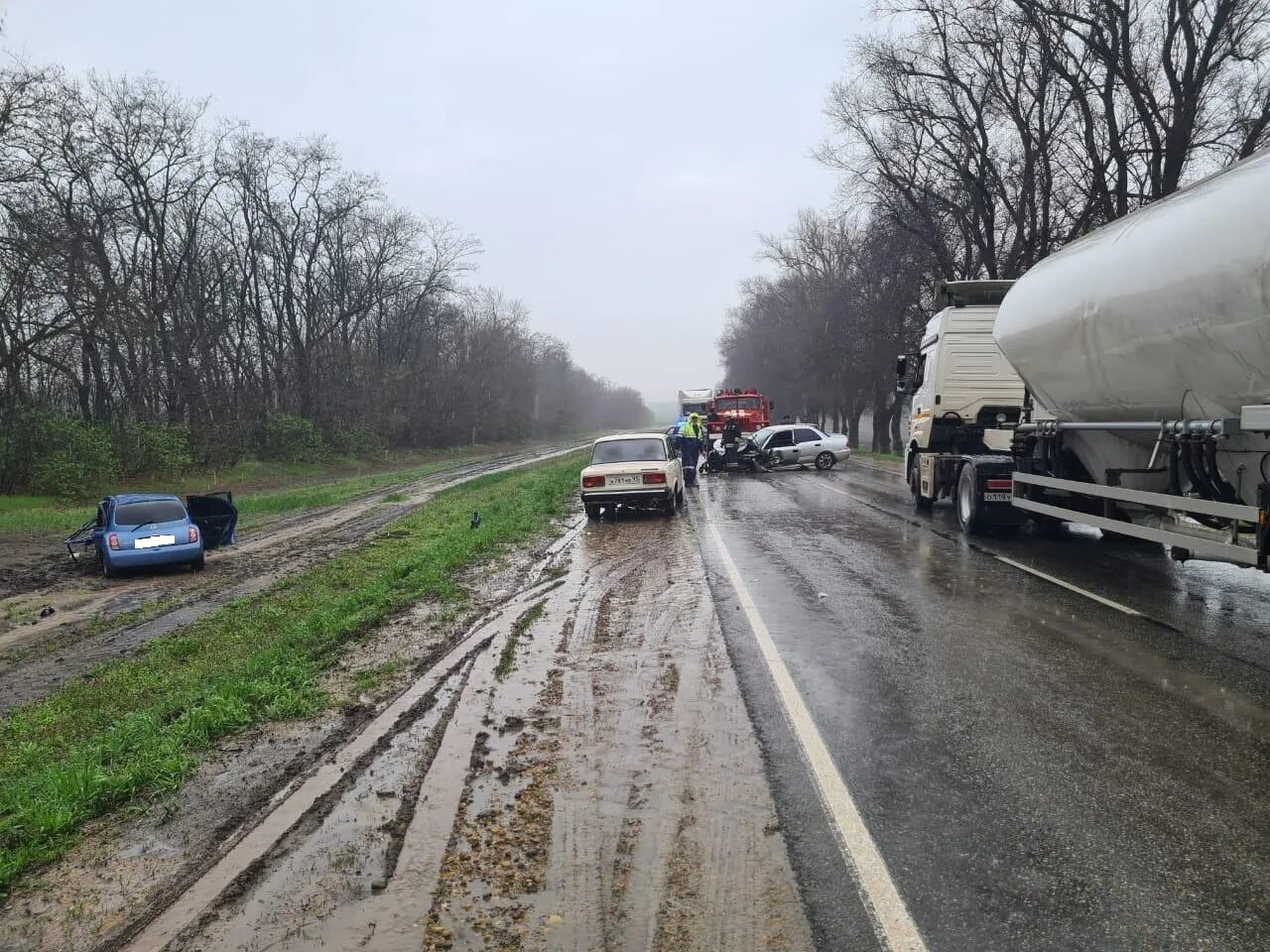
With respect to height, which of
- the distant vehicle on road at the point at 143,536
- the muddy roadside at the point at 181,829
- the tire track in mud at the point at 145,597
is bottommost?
the tire track in mud at the point at 145,597

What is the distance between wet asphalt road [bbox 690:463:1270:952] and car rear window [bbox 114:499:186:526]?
983 cm

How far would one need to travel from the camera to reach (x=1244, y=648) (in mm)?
7098

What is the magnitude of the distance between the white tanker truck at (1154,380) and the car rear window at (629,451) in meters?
6.71

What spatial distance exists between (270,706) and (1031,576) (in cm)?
832

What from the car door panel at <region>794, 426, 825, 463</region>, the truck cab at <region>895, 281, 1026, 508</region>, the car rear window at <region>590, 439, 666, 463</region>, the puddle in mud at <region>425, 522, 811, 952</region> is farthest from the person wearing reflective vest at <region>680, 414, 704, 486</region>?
the puddle in mud at <region>425, 522, 811, 952</region>

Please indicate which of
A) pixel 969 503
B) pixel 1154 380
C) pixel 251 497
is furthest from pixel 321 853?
pixel 251 497

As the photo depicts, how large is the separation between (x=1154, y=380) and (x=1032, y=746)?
470cm

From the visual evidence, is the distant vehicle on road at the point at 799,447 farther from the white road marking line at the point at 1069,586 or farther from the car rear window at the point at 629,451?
the white road marking line at the point at 1069,586

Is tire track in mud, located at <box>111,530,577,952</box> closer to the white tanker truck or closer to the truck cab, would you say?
the white tanker truck

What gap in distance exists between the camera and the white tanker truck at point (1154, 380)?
6.75m

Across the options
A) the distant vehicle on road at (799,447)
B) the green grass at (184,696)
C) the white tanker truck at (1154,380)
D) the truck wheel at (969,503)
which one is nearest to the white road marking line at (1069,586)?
the white tanker truck at (1154,380)

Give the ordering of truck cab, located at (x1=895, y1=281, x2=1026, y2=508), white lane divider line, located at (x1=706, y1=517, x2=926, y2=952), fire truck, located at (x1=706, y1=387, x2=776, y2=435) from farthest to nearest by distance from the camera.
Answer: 1. fire truck, located at (x1=706, y1=387, x2=776, y2=435)
2. truck cab, located at (x1=895, y1=281, x2=1026, y2=508)
3. white lane divider line, located at (x1=706, y1=517, x2=926, y2=952)

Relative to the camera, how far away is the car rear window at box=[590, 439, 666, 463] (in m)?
18.4

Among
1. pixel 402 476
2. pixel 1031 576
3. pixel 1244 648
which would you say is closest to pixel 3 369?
pixel 402 476
